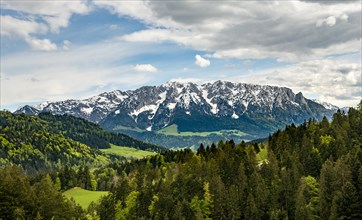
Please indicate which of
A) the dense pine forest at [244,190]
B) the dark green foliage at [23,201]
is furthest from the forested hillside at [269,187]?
the dark green foliage at [23,201]

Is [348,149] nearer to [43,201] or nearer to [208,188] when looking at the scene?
[208,188]

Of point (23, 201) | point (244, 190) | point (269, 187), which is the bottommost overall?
point (244, 190)

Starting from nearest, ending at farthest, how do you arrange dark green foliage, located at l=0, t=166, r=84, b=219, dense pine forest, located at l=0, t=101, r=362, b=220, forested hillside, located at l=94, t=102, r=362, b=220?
dark green foliage, located at l=0, t=166, r=84, b=219
dense pine forest, located at l=0, t=101, r=362, b=220
forested hillside, located at l=94, t=102, r=362, b=220

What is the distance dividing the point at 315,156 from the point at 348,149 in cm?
1536

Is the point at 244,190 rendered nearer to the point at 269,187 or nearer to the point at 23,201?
the point at 269,187

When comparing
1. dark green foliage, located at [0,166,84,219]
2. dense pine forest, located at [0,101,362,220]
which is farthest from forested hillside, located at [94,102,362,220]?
dark green foliage, located at [0,166,84,219]

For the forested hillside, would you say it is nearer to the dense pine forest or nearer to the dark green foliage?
the dense pine forest

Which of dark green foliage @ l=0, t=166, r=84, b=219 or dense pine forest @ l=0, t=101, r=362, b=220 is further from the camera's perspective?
dense pine forest @ l=0, t=101, r=362, b=220

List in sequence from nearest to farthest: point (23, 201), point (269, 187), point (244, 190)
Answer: point (23, 201), point (269, 187), point (244, 190)

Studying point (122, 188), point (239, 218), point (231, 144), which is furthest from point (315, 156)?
point (122, 188)

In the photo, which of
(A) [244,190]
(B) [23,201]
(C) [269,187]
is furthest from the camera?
(A) [244,190]

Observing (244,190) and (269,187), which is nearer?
(269,187)

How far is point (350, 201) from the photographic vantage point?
9069cm

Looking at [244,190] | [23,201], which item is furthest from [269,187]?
[23,201]
